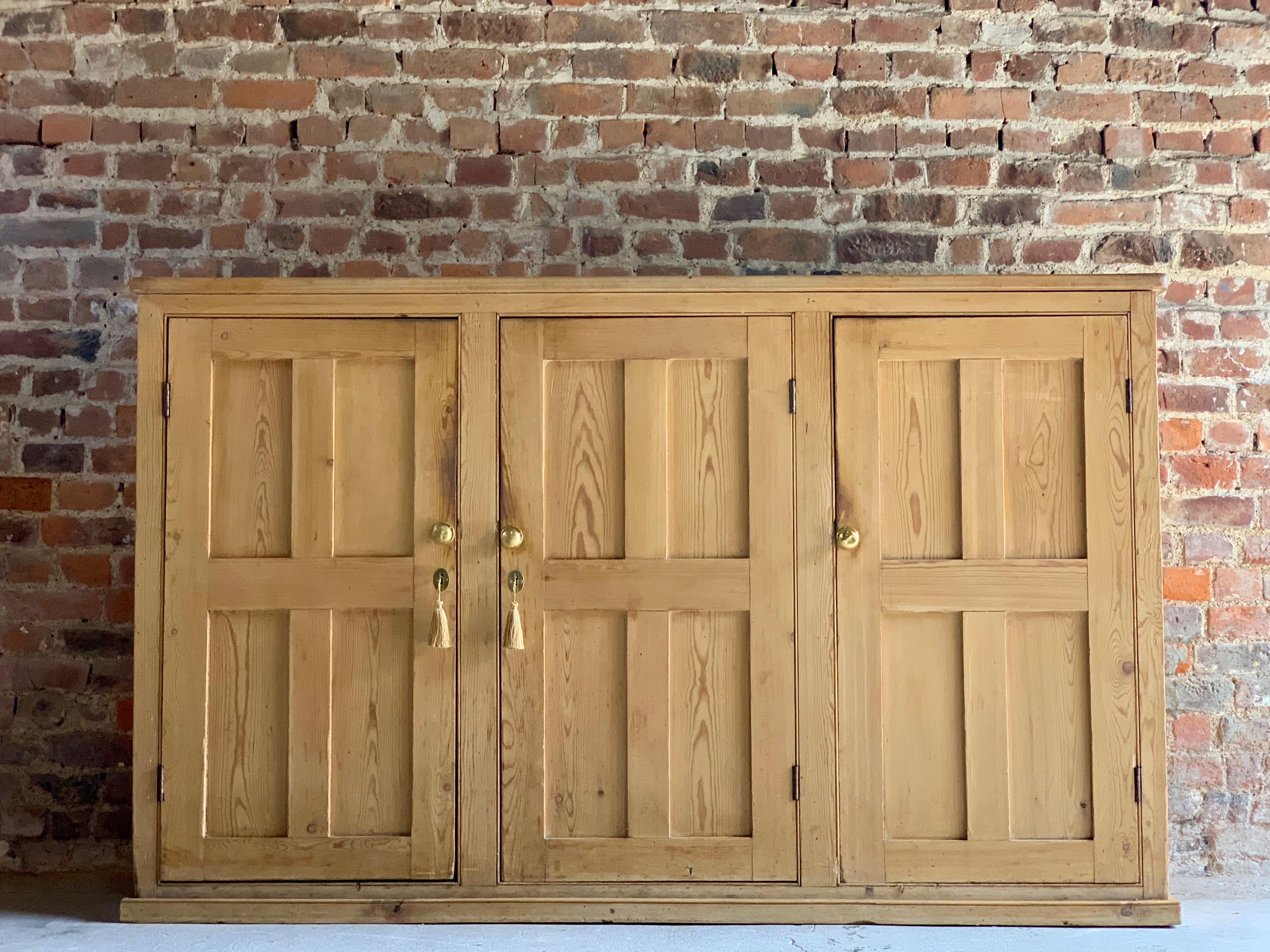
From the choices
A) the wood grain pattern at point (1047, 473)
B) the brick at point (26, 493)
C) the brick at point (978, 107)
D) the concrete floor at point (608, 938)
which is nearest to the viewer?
the concrete floor at point (608, 938)

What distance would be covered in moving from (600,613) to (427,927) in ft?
2.69

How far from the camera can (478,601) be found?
228 cm

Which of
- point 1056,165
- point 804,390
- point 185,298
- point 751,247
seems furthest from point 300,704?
point 1056,165

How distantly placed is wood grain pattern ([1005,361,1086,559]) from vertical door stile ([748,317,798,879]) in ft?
1.68

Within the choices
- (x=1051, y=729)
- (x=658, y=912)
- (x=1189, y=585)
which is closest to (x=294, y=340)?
(x=658, y=912)

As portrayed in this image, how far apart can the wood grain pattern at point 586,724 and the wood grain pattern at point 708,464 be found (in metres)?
0.27

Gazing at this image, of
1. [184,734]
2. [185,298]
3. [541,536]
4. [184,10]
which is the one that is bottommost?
[184,734]

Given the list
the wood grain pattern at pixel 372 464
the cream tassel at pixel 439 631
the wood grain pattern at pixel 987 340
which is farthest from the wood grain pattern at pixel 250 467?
the wood grain pattern at pixel 987 340

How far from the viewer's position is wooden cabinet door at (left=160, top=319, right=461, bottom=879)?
2.25m

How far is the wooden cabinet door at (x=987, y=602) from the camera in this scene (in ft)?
7.34

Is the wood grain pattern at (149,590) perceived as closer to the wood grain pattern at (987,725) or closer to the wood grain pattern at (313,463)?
the wood grain pattern at (313,463)

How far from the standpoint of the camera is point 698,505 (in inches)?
90.0

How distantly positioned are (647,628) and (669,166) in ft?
4.47

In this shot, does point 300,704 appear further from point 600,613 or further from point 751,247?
point 751,247
